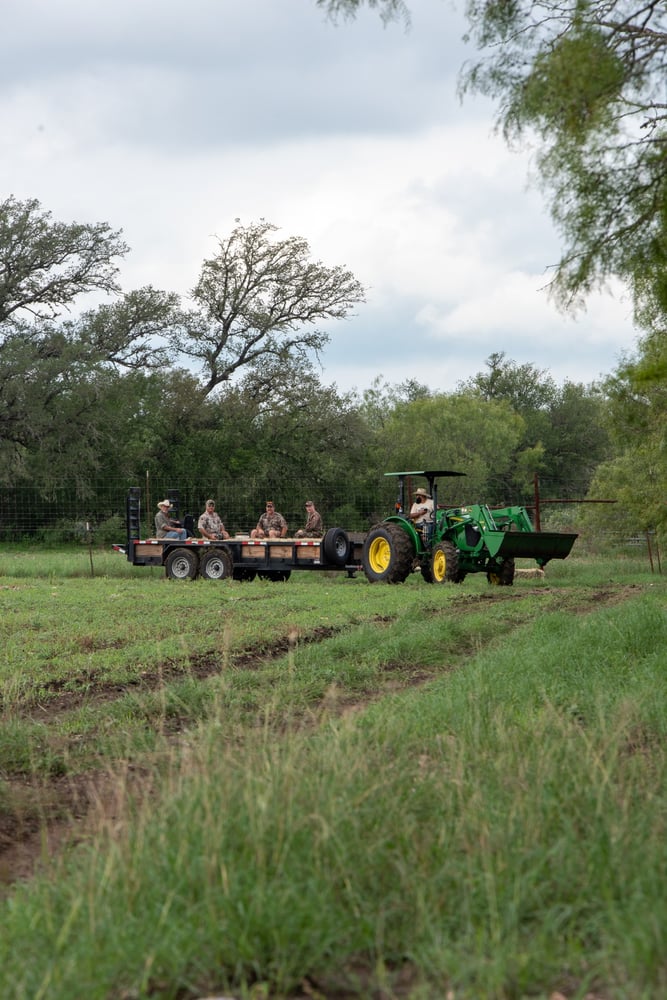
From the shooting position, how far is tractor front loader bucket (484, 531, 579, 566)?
19.6m

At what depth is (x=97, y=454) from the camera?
39.9m

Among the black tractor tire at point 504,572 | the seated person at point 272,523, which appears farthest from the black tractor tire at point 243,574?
the black tractor tire at point 504,572

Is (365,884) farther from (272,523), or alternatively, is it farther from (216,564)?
(272,523)

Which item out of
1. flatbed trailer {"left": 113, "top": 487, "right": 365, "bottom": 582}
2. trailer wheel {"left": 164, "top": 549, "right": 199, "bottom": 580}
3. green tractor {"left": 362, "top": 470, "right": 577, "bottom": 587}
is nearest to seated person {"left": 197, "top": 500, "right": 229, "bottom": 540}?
flatbed trailer {"left": 113, "top": 487, "right": 365, "bottom": 582}

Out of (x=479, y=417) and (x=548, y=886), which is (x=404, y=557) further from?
(x=479, y=417)

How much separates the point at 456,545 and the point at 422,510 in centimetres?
89

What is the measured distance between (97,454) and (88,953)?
37624 mm

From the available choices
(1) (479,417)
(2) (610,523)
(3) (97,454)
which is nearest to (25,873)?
(2) (610,523)

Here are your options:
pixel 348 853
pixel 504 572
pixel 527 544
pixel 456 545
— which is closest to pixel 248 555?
pixel 456 545

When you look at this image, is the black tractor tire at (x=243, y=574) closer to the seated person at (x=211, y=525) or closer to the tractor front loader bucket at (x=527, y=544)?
the seated person at (x=211, y=525)

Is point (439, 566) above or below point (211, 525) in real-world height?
below

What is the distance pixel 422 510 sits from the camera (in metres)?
20.8

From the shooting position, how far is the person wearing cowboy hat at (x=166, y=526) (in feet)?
80.0

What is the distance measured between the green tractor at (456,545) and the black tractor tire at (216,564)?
3.02m
